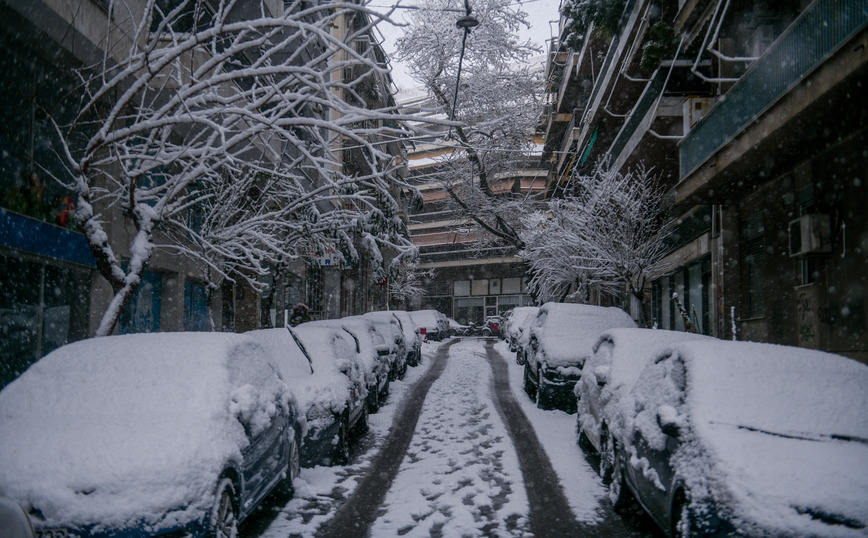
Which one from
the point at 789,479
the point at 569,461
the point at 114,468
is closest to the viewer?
the point at 789,479

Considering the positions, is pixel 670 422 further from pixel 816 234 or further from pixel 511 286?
pixel 511 286

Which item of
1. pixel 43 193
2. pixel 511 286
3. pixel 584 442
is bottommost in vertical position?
pixel 584 442

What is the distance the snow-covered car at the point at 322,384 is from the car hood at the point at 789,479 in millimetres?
4006

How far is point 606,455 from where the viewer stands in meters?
6.52

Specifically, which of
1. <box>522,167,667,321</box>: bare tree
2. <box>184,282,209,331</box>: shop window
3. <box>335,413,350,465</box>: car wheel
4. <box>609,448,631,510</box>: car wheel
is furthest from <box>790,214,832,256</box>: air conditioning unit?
<box>184,282,209,331</box>: shop window

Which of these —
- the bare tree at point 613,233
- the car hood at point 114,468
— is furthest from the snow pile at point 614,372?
the bare tree at point 613,233

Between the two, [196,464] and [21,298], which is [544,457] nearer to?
[196,464]

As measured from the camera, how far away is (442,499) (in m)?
6.20

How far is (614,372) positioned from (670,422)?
2739 mm

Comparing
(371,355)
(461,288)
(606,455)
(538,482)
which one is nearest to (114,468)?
(538,482)

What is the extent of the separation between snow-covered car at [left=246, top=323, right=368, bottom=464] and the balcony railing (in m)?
7.14

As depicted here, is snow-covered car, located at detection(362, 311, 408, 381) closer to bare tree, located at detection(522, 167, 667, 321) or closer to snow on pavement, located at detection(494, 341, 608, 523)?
snow on pavement, located at detection(494, 341, 608, 523)

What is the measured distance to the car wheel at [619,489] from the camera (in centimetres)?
580

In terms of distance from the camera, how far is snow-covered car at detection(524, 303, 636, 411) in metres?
11.0
